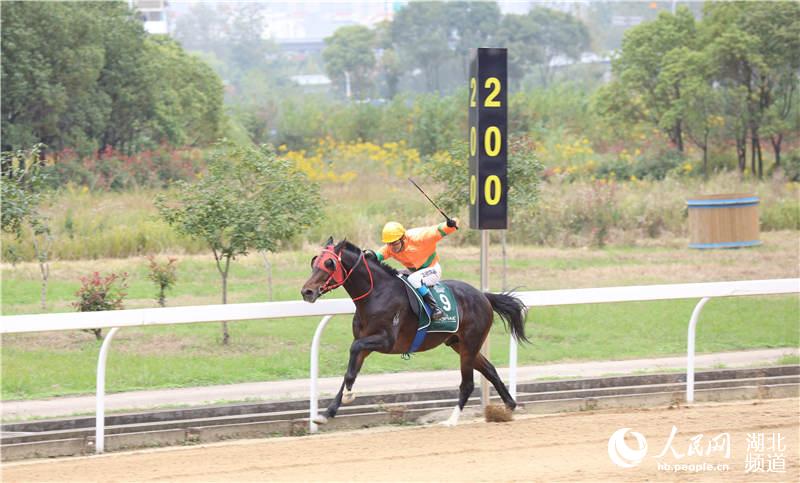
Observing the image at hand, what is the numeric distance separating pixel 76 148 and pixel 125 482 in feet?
72.2

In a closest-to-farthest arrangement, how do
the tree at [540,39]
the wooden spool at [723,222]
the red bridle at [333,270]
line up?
the red bridle at [333,270]
the wooden spool at [723,222]
the tree at [540,39]

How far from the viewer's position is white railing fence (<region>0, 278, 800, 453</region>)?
8000mm

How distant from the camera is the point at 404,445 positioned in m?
8.21

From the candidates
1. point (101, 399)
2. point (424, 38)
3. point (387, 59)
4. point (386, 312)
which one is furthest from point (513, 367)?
point (387, 59)

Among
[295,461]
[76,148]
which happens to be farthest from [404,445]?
[76,148]

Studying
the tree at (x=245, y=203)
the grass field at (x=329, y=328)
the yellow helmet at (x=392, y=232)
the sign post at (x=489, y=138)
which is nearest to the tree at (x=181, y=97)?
the grass field at (x=329, y=328)

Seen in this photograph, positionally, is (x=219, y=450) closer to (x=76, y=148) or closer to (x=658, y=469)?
(x=658, y=469)

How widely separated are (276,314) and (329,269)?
74 centimetres

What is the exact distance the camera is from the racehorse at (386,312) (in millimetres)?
8205

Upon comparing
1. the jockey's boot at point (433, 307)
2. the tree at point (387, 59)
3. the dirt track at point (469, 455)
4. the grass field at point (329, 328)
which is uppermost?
the tree at point (387, 59)

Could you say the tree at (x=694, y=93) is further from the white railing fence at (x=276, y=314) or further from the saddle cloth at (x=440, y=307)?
the saddle cloth at (x=440, y=307)

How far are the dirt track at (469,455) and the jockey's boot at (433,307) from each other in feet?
3.09

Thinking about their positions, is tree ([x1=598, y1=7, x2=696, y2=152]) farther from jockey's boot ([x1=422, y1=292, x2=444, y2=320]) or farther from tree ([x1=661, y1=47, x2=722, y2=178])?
jockey's boot ([x1=422, y1=292, x2=444, y2=320])

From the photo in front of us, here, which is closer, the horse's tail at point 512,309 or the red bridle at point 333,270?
the red bridle at point 333,270
